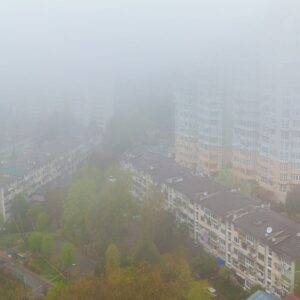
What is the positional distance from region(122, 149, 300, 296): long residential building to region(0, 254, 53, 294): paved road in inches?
75.2

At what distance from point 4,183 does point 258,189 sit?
374cm

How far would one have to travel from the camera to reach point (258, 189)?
8.52 meters

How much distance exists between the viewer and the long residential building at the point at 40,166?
8.26 m

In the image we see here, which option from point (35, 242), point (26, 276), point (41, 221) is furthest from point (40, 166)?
point (26, 276)

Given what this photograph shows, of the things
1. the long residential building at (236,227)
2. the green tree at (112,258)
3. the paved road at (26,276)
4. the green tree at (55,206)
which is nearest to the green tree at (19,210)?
the green tree at (55,206)

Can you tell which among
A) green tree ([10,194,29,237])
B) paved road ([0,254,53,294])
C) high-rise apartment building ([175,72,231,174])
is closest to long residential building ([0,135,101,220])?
green tree ([10,194,29,237])

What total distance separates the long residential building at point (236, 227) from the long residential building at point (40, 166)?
1.95 metres

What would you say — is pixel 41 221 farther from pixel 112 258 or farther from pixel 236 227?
pixel 236 227

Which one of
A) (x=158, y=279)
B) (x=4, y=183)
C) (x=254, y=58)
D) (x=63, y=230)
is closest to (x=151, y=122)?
(x=254, y=58)

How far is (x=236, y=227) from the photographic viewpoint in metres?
6.11

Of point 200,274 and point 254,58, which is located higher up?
point 254,58

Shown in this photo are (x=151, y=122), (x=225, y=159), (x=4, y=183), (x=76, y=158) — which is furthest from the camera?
(x=151, y=122)

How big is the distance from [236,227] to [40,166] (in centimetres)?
434

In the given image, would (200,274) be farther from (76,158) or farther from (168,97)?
(168,97)
